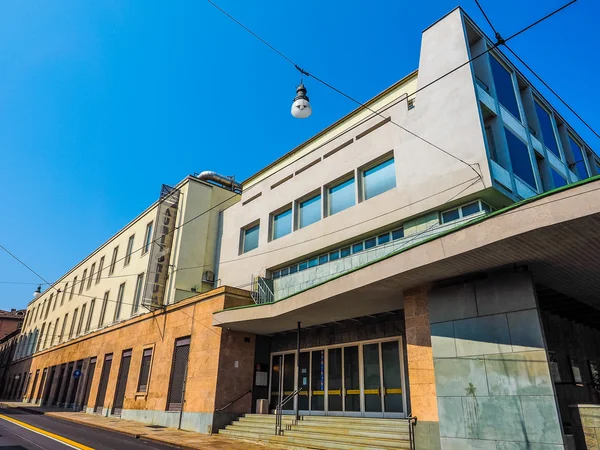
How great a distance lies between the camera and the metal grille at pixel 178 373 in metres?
17.0

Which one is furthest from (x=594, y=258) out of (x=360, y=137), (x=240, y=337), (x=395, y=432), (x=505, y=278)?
(x=240, y=337)

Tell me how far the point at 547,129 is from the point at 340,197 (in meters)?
10.9

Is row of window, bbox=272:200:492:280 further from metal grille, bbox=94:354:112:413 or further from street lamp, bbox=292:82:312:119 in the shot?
metal grille, bbox=94:354:112:413

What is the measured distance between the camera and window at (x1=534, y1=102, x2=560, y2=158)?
18.3m

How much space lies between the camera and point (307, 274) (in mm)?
16719

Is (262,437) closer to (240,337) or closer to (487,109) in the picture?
(240,337)

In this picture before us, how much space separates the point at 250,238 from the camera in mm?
21078

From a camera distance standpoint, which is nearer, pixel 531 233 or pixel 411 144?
pixel 531 233

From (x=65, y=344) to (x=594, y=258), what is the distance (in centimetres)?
3652

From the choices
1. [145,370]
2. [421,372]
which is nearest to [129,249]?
[145,370]

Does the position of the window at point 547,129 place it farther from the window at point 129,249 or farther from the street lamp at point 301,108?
the window at point 129,249

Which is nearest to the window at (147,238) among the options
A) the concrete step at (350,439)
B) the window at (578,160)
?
the concrete step at (350,439)

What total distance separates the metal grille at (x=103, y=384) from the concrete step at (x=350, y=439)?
16506 millimetres

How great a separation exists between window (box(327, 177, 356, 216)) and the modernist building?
90 mm
